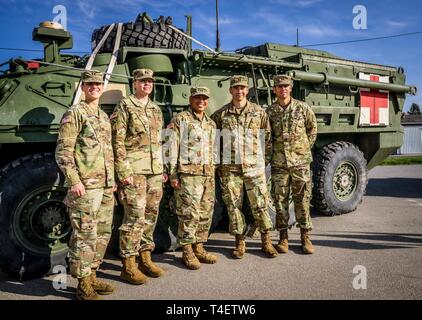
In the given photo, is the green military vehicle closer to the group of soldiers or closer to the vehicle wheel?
the vehicle wheel

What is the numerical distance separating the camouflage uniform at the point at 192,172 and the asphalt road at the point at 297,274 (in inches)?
17.3

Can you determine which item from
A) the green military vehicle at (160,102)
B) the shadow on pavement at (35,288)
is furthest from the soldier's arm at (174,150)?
the shadow on pavement at (35,288)

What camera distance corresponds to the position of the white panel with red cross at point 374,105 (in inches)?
270

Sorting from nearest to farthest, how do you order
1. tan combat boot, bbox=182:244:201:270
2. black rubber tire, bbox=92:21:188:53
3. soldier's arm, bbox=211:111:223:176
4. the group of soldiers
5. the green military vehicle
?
the group of soldiers → the green military vehicle → tan combat boot, bbox=182:244:201:270 → soldier's arm, bbox=211:111:223:176 → black rubber tire, bbox=92:21:188:53

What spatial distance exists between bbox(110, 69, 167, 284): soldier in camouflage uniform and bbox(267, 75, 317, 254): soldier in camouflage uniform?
1.49 meters

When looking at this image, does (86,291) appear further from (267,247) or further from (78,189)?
(267,247)

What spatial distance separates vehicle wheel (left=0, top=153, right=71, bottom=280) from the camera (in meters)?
3.65

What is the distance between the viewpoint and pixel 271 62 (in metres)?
5.54

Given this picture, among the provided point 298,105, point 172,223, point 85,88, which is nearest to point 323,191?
point 298,105

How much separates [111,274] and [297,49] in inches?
190

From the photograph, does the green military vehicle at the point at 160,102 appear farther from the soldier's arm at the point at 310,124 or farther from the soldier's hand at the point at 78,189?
the soldier's arm at the point at 310,124

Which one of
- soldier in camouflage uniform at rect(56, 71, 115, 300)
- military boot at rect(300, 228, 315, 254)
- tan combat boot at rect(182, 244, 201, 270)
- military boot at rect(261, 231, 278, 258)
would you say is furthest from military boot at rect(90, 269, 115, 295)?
military boot at rect(300, 228, 315, 254)

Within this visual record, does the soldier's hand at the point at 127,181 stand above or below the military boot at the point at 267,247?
above
